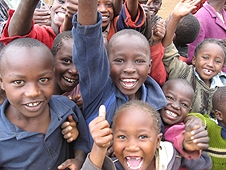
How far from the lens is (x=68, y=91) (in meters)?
2.20

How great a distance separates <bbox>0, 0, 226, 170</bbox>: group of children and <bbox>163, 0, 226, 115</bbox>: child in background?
0.11m

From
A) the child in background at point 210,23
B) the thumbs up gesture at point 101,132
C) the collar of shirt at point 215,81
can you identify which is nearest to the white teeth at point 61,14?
the collar of shirt at point 215,81

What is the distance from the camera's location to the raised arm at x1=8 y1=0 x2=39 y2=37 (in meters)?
1.78

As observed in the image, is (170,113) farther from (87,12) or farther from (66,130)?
(87,12)

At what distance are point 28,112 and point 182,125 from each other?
108cm

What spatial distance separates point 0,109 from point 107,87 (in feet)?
2.27

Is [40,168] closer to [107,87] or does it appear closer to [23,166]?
[23,166]

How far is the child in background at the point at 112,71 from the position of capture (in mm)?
1593

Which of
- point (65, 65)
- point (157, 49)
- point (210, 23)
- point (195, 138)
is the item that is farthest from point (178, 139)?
point (210, 23)

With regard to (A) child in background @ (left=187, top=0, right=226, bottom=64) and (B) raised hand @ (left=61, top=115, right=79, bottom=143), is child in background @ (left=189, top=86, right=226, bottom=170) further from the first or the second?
(A) child in background @ (left=187, top=0, right=226, bottom=64)

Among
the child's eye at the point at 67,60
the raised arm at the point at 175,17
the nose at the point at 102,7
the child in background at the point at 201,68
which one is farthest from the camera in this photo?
the child in background at the point at 201,68

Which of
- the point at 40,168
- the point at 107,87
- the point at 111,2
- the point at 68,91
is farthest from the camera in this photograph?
the point at 111,2

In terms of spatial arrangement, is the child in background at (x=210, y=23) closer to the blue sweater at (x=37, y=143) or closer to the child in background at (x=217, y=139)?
the child in background at (x=217, y=139)

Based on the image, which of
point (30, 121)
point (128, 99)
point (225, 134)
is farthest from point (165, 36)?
point (30, 121)
